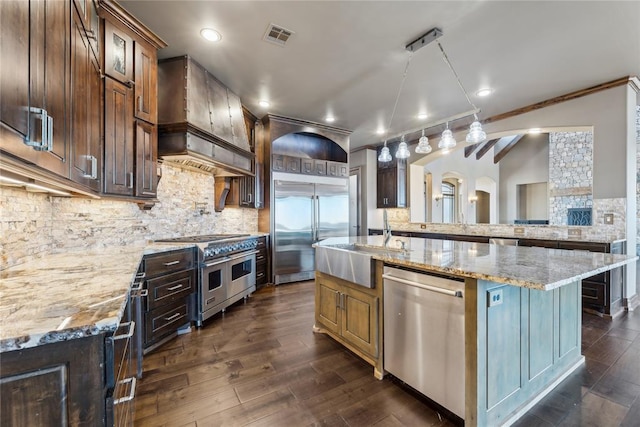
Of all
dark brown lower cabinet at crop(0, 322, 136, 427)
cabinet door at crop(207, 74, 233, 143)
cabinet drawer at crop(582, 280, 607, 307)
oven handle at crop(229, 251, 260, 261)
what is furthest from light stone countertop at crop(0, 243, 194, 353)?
cabinet drawer at crop(582, 280, 607, 307)

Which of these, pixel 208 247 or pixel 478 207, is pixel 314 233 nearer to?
pixel 208 247

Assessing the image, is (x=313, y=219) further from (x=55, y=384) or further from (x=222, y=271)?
(x=55, y=384)

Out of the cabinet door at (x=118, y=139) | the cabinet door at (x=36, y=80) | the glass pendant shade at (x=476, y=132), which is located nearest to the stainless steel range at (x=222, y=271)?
the cabinet door at (x=118, y=139)

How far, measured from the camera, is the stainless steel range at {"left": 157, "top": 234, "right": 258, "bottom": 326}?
118 inches

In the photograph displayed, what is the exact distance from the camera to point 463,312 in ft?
4.97

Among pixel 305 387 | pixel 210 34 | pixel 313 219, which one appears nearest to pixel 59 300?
pixel 305 387

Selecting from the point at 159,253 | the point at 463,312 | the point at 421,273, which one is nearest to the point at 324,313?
the point at 421,273

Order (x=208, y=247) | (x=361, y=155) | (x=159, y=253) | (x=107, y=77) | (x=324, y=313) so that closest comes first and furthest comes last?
(x=107, y=77) < (x=159, y=253) < (x=324, y=313) < (x=208, y=247) < (x=361, y=155)

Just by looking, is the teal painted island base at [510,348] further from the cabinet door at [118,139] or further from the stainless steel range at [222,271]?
the cabinet door at [118,139]

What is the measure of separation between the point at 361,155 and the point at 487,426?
6.14 m

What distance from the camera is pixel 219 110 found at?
348 centimetres

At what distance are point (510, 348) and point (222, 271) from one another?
291 cm

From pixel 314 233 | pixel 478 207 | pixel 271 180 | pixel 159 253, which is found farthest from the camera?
pixel 478 207

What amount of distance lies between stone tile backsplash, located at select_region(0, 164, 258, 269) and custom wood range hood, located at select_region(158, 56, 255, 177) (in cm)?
45
